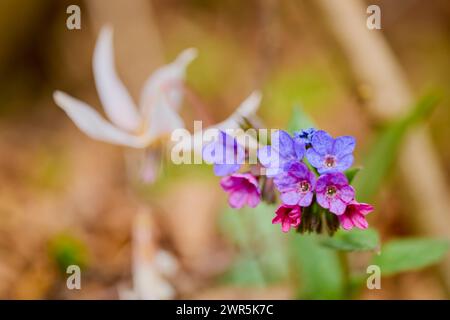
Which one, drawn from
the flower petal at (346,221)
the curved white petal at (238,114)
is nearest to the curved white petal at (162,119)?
the curved white petal at (238,114)

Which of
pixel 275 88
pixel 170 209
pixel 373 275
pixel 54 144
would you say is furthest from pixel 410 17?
pixel 373 275

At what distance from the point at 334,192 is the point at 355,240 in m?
0.21

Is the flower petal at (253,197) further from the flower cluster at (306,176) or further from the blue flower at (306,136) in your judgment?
the blue flower at (306,136)

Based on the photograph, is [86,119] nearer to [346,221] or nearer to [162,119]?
[162,119]

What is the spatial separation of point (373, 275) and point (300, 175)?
1.49ft

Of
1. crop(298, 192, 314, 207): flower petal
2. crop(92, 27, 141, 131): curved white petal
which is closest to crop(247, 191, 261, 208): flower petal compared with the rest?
crop(298, 192, 314, 207): flower petal

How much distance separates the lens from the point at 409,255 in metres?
1.28

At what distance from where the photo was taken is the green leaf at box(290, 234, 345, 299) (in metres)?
1.37

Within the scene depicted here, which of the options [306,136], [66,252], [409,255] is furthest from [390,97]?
[66,252]

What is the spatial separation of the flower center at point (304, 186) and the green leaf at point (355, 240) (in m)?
0.19

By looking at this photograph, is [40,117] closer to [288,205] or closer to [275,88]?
[275,88]

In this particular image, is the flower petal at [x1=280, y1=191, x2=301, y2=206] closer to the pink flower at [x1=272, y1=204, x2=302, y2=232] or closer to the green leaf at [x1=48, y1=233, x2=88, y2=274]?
the pink flower at [x1=272, y1=204, x2=302, y2=232]

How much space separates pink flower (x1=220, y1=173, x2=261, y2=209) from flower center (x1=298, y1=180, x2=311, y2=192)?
0.27 feet
